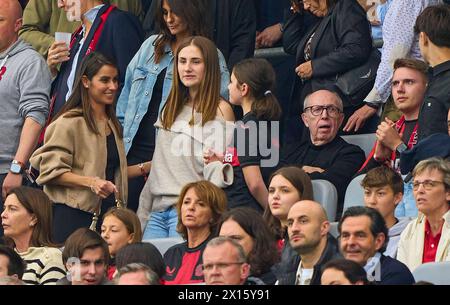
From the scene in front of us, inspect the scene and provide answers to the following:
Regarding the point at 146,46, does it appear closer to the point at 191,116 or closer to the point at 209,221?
the point at 191,116

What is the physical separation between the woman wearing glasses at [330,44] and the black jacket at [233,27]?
0.36 m

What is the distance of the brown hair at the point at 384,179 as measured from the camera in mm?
10250

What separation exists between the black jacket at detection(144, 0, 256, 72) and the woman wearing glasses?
36 cm

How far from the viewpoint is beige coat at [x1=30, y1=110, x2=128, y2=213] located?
11.3 m

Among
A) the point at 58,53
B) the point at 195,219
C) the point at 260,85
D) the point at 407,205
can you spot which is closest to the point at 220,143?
the point at 260,85

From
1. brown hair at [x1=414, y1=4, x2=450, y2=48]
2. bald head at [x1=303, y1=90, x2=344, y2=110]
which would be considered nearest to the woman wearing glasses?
bald head at [x1=303, y1=90, x2=344, y2=110]

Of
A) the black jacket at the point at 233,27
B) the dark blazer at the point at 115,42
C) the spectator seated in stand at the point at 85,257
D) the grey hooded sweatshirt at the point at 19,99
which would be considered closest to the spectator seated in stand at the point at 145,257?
the spectator seated in stand at the point at 85,257

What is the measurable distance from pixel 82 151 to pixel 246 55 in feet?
5.36

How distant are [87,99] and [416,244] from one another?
2.68 meters

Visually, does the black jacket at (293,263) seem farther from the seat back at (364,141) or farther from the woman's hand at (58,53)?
the woman's hand at (58,53)

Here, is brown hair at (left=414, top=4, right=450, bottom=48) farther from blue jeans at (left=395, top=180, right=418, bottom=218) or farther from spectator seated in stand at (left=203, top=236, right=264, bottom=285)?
spectator seated in stand at (left=203, top=236, right=264, bottom=285)

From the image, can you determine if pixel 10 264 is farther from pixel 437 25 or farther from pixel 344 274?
pixel 437 25

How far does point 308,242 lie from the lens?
9648mm

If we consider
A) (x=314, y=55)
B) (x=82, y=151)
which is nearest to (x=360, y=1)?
(x=314, y=55)
